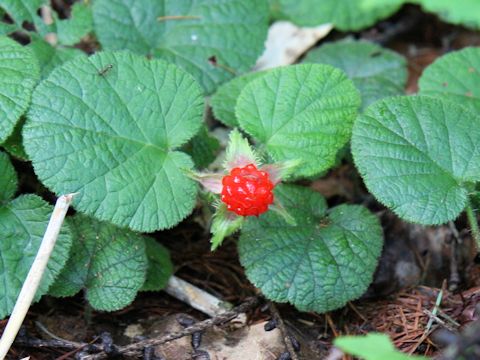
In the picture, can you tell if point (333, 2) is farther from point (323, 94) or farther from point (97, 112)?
point (97, 112)

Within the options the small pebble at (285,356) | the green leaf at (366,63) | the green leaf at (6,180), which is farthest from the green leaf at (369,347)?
the green leaf at (366,63)

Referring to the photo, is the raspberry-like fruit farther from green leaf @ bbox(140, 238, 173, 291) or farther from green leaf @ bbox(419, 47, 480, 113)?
green leaf @ bbox(419, 47, 480, 113)

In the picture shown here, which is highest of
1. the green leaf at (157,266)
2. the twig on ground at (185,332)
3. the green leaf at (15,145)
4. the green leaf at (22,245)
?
the green leaf at (15,145)

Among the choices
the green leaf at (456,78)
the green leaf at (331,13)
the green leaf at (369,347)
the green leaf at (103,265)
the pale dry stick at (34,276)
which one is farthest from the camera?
the green leaf at (331,13)

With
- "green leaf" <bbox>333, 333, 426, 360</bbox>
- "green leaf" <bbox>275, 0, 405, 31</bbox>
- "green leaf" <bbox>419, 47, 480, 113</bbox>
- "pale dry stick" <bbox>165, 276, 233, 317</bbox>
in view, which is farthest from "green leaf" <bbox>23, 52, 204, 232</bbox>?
"green leaf" <bbox>275, 0, 405, 31</bbox>

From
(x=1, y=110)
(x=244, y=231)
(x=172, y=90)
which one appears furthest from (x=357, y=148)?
(x=1, y=110)

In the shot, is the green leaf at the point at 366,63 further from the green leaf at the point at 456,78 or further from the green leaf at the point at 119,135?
the green leaf at the point at 119,135
